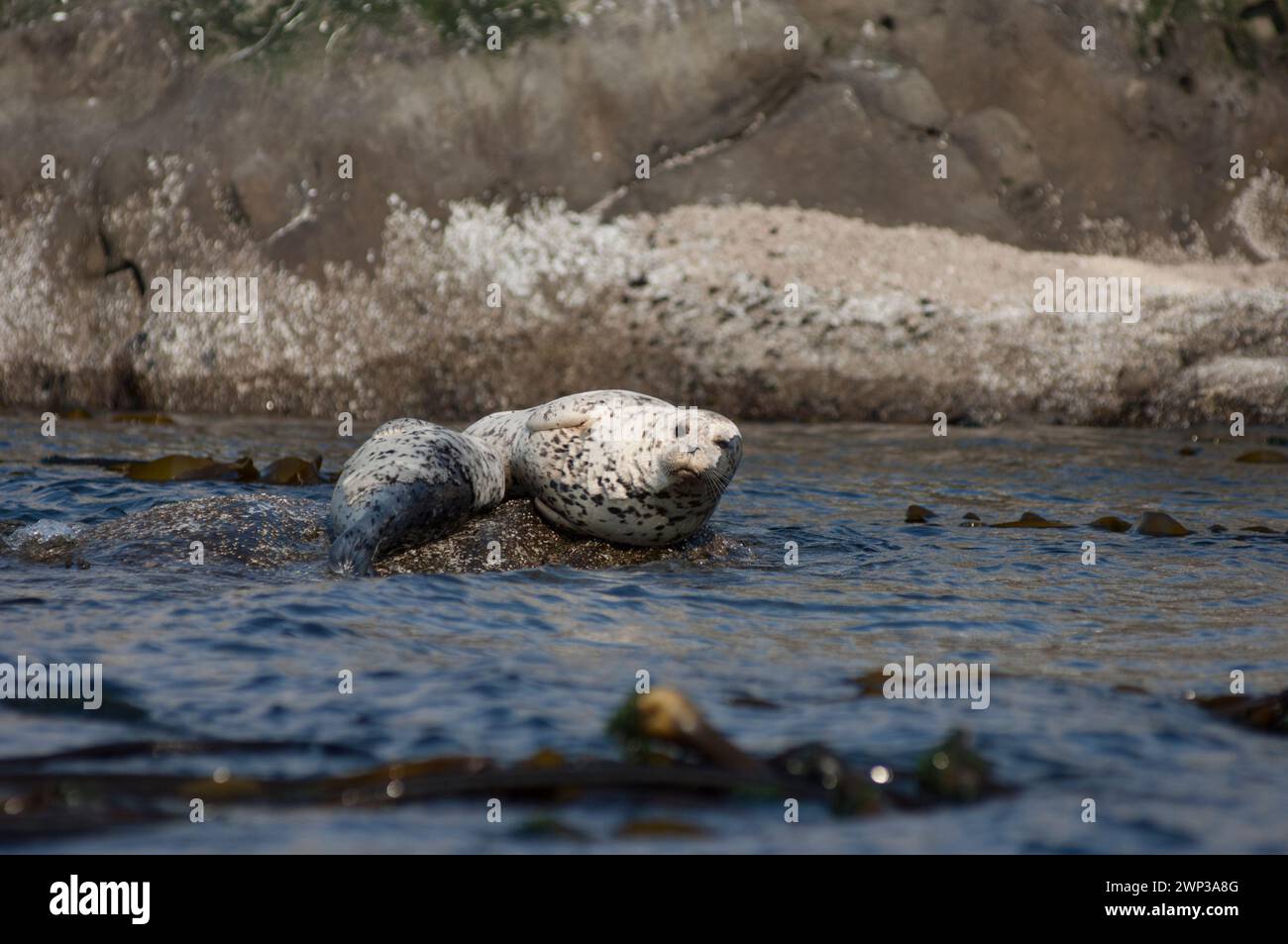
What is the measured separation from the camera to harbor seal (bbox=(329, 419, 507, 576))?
18.8ft

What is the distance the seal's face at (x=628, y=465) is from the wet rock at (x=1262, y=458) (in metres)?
4.48

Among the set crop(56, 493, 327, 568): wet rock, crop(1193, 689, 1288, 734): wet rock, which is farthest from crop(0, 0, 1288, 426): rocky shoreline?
crop(1193, 689, 1288, 734): wet rock

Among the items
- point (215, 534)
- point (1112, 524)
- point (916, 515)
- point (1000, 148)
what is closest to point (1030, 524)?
point (1112, 524)

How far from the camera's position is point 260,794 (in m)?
3.08

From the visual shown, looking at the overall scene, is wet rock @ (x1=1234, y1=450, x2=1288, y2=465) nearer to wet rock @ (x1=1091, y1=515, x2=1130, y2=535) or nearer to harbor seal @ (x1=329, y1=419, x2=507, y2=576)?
wet rock @ (x1=1091, y1=515, x2=1130, y2=535)

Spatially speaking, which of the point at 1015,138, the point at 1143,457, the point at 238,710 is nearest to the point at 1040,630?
the point at 238,710

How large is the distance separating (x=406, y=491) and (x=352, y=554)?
1.18ft

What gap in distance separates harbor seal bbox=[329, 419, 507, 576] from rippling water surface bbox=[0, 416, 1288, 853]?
19 centimetres

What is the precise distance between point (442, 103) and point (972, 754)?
9.02 meters

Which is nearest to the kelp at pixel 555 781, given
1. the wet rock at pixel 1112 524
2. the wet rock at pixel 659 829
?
the wet rock at pixel 659 829

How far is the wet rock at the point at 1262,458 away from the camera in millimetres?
9172

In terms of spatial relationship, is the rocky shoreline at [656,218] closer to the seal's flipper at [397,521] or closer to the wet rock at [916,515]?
the wet rock at [916,515]

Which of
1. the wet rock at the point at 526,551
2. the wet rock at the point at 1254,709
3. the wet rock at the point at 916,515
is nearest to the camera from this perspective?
the wet rock at the point at 1254,709
